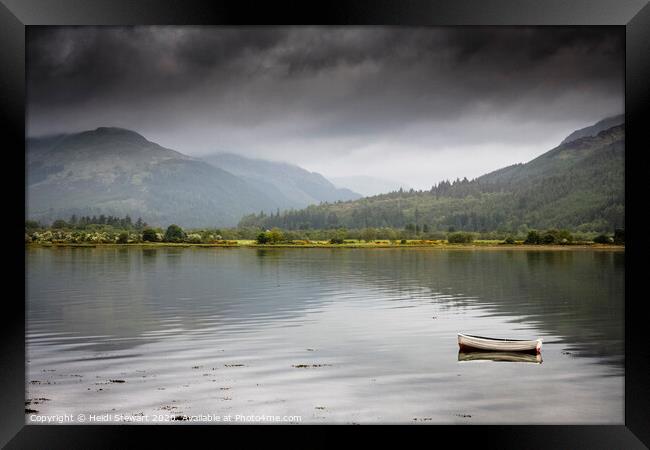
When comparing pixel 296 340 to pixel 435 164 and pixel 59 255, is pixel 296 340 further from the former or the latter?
pixel 435 164

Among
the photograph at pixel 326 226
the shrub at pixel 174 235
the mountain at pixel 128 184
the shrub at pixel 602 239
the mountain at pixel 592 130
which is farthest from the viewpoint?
the shrub at pixel 174 235

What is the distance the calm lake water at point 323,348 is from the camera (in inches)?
396

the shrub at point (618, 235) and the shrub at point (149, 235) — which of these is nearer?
the shrub at point (618, 235)

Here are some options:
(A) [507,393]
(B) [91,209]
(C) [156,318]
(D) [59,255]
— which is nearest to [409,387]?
(A) [507,393]

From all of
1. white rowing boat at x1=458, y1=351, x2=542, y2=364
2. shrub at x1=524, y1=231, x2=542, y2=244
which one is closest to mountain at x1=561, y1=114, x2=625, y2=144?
shrub at x1=524, y1=231, x2=542, y2=244

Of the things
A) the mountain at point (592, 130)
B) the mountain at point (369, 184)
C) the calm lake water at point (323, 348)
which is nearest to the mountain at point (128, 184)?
the mountain at point (369, 184)

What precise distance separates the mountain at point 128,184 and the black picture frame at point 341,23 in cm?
5152

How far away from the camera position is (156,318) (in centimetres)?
2061

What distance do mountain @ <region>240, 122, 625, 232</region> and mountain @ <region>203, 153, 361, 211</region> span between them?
1.99 m

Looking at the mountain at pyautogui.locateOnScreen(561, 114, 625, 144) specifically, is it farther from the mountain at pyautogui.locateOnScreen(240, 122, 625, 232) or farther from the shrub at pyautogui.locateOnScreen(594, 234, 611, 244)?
the shrub at pyautogui.locateOnScreen(594, 234, 611, 244)

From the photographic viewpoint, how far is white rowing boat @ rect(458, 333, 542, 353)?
13.0m

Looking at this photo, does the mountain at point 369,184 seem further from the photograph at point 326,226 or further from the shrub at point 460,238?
the shrub at point 460,238

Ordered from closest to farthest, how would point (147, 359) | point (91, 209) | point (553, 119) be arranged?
point (147, 359) → point (553, 119) → point (91, 209)

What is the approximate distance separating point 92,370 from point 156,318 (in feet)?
26.4
